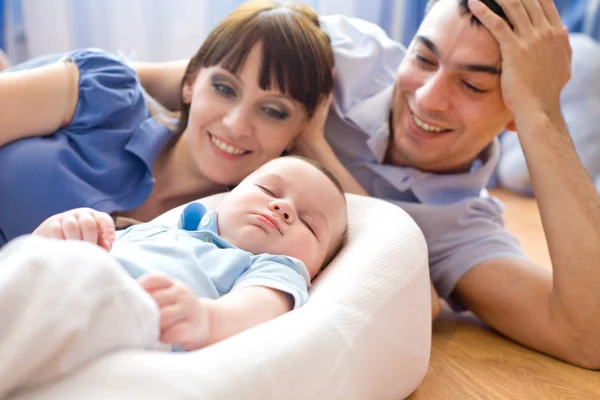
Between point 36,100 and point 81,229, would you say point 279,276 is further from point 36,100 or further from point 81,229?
point 36,100

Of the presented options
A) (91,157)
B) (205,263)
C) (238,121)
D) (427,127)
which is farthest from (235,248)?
(427,127)

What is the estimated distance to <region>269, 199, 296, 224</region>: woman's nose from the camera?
1074mm

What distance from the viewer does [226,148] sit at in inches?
56.9

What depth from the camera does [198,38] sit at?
2482 mm

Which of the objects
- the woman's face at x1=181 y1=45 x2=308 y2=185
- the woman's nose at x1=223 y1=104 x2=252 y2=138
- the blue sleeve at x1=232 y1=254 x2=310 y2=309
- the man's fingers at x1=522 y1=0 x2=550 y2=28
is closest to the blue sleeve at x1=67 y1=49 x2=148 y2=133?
the woman's face at x1=181 y1=45 x2=308 y2=185

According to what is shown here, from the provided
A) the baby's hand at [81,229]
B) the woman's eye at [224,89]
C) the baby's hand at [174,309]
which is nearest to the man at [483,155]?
the woman's eye at [224,89]

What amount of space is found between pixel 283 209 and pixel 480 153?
2.68ft

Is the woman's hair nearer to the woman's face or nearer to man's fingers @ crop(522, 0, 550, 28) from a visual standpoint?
the woman's face

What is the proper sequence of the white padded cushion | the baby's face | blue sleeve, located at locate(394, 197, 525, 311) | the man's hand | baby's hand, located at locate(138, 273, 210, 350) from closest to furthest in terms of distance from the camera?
the white padded cushion → baby's hand, located at locate(138, 273, 210, 350) → the baby's face → the man's hand → blue sleeve, located at locate(394, 197, 525, 311)

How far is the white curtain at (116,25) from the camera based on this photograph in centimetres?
220

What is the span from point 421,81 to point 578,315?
0.65m

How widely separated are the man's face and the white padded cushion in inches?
11.9

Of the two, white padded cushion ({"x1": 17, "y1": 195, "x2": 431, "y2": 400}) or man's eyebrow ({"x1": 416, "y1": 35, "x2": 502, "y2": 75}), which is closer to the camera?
white padded cushion ({"x1": 17, "y1": 195, "x2": 431, "y2": 400})

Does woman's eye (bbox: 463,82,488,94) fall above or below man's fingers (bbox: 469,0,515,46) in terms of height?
below
